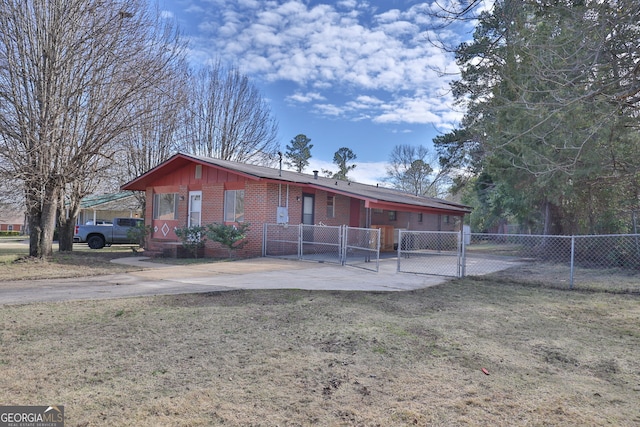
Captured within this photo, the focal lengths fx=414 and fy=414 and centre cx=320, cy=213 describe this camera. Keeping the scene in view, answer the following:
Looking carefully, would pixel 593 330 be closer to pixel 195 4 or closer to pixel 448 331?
pixel 448 331

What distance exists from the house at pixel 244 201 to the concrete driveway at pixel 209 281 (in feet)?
10.7

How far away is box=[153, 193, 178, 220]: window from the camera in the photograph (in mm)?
17250

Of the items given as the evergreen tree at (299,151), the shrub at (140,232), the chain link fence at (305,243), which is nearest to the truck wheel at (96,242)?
the shrub at (140,232)

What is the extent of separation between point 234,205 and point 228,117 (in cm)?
1468

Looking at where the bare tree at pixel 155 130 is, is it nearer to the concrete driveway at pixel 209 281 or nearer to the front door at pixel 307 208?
the concrete driveway at pixel 209 281

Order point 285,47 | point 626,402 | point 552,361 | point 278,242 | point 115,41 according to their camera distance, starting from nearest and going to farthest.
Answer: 1. point 626,402
2. point 552,361
3. point 115,41
4. point 278,242
5. point 285,47

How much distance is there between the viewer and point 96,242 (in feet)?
71.8

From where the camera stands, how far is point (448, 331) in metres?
5.20

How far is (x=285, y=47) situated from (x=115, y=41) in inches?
315

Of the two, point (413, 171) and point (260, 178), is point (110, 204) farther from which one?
point (413, 171)

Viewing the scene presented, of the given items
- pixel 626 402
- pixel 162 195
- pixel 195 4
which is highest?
pixel 195 4

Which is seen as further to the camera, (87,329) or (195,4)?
(195,4)

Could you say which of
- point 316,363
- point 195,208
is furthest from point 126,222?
point 316,363

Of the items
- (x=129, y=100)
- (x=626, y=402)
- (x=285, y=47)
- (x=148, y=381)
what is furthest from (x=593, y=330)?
(x=285, y=47)
